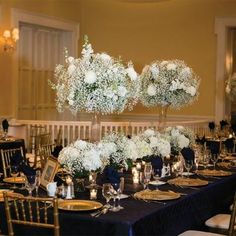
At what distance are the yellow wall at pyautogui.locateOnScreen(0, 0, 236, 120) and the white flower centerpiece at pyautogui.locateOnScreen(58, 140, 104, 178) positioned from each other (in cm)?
682

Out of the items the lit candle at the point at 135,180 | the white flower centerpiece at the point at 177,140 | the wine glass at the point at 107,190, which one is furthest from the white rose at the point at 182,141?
the wine glass at the point at 107,190

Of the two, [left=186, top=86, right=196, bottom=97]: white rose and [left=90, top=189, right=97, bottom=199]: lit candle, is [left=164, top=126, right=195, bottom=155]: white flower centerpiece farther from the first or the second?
[left=90, top=189, right=97, bottom=199]: lit candle

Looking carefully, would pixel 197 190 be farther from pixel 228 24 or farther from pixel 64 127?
pixel 228 24

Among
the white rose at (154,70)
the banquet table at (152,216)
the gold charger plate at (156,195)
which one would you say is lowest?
the banquet table at (152,216)

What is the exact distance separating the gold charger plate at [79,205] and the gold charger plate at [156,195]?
1.27 ft

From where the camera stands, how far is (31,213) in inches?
119

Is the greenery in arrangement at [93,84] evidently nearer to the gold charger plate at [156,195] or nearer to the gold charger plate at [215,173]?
the gold charger plate at [156,195]

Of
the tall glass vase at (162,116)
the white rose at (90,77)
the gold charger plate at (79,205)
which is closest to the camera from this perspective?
the gold charger plate at (79,205)

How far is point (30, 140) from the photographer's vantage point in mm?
9281

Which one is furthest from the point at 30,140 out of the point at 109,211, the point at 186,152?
the point at 109,211

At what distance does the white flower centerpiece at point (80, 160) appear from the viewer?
3579 mm

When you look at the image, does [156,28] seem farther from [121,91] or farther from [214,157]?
[121,91]

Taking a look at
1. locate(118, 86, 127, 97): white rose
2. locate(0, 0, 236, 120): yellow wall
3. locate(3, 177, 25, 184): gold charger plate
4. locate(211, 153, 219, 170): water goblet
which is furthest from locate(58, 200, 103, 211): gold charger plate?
locate(0, 0, 236, 120): yellow wall

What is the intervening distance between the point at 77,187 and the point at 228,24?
302 inches
